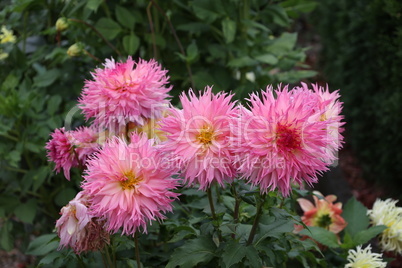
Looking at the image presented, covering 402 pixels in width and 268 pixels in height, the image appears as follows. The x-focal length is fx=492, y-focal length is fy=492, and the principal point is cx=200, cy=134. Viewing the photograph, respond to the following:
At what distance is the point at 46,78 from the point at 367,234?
60.0 inches

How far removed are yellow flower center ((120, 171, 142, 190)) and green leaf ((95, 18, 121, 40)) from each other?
4.18 ft

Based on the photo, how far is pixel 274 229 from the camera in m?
1.28

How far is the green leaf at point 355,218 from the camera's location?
1884 mm

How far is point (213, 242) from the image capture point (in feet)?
4.33

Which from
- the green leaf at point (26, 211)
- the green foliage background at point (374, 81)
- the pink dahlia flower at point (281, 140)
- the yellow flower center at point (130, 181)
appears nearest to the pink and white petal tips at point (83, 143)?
the yellow flower center at point (130, 181)

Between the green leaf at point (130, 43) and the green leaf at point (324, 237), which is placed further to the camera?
the green leaf at point (130, 43)

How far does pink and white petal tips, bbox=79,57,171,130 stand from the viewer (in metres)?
1.23

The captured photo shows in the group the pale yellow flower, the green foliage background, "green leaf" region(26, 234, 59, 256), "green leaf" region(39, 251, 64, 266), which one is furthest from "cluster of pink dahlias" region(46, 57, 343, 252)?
the green foliage background

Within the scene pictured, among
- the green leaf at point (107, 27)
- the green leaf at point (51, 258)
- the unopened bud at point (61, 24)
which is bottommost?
the green leaf at point (51, 258)

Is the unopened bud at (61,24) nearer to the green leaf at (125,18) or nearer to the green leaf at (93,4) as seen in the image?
the green leaf at (93,4)

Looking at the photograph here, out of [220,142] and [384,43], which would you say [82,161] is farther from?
[384,43]

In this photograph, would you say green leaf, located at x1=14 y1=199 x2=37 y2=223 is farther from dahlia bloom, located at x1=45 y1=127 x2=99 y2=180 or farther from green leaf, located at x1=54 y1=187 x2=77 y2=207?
dahlia bloom, located at x1=45 y1=127 x2=99 y2=180

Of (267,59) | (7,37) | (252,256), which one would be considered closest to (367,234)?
(252,256)

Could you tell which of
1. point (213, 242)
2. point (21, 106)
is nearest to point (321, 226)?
point (213, 242)
